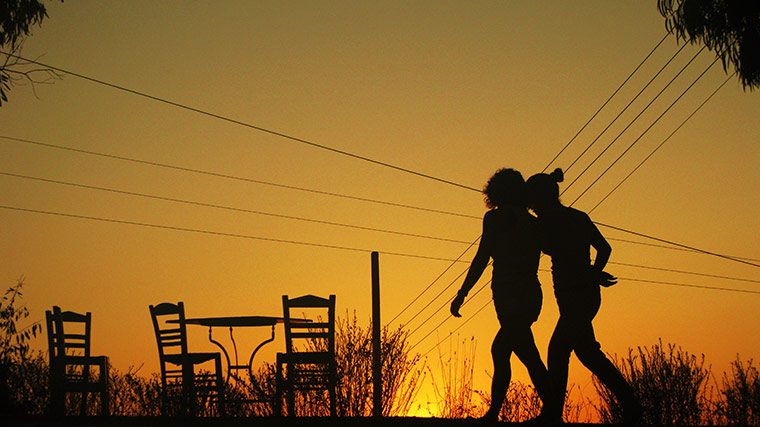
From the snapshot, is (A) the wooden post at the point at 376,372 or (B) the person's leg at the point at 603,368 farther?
(A) the wooden post at the point at 376,372

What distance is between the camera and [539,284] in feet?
20.1

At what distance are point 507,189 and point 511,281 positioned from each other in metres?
0.65

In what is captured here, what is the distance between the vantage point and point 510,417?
10109 mm

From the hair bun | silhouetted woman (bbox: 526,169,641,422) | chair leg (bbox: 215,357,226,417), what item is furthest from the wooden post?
the hair bun

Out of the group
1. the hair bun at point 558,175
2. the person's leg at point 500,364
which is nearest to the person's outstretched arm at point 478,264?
the person's leg at point 500,364

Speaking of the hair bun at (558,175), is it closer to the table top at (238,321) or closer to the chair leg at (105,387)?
the table top at (238,321)

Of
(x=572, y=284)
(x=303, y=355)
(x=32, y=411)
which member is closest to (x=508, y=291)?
(x=572, y=284)

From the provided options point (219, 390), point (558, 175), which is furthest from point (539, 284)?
point (219, 390)

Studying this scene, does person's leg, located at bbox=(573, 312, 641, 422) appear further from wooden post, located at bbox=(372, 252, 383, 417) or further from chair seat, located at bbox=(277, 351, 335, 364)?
chair seat, located at bbox=(277, 351, 335, 364)

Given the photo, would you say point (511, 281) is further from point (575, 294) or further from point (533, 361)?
point (533, 361)

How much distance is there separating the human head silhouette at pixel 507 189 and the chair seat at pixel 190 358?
6.24m

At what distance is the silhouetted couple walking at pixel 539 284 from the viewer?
597 cm

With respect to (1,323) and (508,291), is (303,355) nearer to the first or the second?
(1,323)

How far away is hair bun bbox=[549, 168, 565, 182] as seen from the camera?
620 cm
